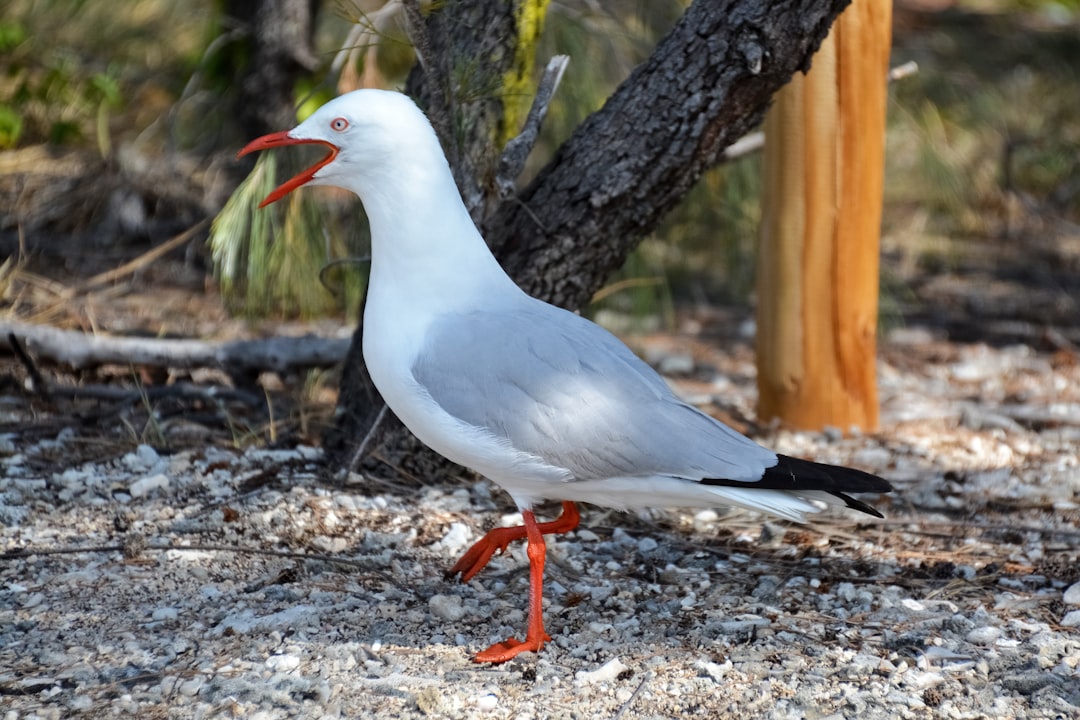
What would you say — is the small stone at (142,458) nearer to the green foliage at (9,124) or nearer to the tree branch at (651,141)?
the tree branch at (651,141)

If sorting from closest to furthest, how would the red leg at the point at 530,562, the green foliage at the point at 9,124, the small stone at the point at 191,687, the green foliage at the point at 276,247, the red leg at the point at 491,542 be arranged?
the small stone at the point at 191,687
the red leg at the point at 530,562
the red leg at the point at 491,542
the green foliage at the point at 276,247
the green foliage at the point at 9,124

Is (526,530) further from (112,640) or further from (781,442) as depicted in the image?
(781,442)

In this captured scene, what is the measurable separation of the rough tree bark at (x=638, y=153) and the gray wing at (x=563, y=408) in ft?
2.40

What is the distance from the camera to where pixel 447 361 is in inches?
103

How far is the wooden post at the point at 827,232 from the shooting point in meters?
4.00

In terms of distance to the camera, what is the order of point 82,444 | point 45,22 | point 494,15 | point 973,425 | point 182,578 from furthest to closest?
point 45,22
point 973,425
point 82,444
point 494,15
point 182,578

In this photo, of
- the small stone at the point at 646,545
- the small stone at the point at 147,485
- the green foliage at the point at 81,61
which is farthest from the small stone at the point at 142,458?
the green foliage at the point at 81,61

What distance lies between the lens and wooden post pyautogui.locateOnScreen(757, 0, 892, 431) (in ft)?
13.1

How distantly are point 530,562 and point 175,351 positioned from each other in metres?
1.85

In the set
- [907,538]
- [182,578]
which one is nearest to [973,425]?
[907,538]

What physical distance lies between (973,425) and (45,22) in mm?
5351

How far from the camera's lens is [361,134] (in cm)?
268

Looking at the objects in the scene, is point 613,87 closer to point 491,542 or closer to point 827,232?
point 827,232

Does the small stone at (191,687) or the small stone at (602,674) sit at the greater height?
the small stone at (191,687)
